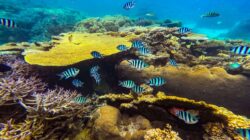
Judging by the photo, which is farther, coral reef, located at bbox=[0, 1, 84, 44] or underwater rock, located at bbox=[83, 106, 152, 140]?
coral reef, located at bbox=[0, 1, 84, 44]

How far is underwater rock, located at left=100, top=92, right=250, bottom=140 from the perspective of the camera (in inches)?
155

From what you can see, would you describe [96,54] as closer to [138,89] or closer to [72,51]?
[72,51]

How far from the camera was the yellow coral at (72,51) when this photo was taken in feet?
18.9

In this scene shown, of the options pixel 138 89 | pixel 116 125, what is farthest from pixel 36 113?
pixel 138 89

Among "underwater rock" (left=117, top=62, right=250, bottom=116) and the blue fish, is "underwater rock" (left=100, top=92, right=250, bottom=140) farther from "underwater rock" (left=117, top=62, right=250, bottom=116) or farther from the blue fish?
the blue fish

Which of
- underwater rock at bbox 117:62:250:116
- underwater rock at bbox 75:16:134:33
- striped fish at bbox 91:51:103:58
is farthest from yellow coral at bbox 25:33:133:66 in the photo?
underwater rock at bbox 75:16:134:33

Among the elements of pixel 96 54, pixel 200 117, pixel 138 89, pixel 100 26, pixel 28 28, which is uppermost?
pixel 28 28

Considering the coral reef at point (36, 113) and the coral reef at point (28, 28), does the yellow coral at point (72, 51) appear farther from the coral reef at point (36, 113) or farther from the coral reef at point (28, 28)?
the coral reef at point (28, 28)

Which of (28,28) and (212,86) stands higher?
(28,28)

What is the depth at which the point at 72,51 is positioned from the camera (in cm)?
638

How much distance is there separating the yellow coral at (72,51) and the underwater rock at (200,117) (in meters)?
2.16

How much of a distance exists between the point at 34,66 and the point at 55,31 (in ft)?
33.3

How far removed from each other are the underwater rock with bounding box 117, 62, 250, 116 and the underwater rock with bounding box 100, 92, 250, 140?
1.80 meters

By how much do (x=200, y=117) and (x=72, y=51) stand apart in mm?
3877
